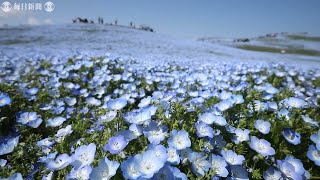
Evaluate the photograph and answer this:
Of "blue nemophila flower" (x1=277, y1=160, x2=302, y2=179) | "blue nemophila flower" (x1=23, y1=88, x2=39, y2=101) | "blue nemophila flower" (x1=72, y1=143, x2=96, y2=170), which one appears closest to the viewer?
"blue nemophila flower" (x1=72, y1=143, x2=96, y2=170)

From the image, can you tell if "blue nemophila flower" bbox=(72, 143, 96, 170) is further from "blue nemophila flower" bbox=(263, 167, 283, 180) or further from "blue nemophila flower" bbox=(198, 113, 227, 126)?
"blue nemophila flower" bbox=(263, 167, 283, 180)

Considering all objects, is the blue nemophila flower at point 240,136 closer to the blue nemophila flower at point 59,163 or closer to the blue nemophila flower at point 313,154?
the blue nemophila flower at point 313,154

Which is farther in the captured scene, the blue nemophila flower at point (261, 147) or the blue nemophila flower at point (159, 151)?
the blue nemophila flower at point (261, 147)

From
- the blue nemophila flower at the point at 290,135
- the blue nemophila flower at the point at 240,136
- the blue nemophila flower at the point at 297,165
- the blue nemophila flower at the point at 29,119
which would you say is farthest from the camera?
the blue nemophila flower at the point at 29,119

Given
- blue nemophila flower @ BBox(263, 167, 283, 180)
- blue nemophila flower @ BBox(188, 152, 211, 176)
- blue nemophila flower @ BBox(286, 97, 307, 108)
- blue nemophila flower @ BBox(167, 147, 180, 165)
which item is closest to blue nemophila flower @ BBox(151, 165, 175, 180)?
blue nemophila flower @ BBox(167, 147, 180, 165)

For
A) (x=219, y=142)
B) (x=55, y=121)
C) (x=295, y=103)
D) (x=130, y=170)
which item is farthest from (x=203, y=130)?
(x=55, y=121)

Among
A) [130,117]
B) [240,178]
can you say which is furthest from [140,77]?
[240,178]

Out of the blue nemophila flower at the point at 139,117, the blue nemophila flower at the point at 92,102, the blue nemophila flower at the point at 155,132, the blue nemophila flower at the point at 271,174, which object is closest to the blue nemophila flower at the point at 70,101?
the blue nemophila flower at the point at 92,102
